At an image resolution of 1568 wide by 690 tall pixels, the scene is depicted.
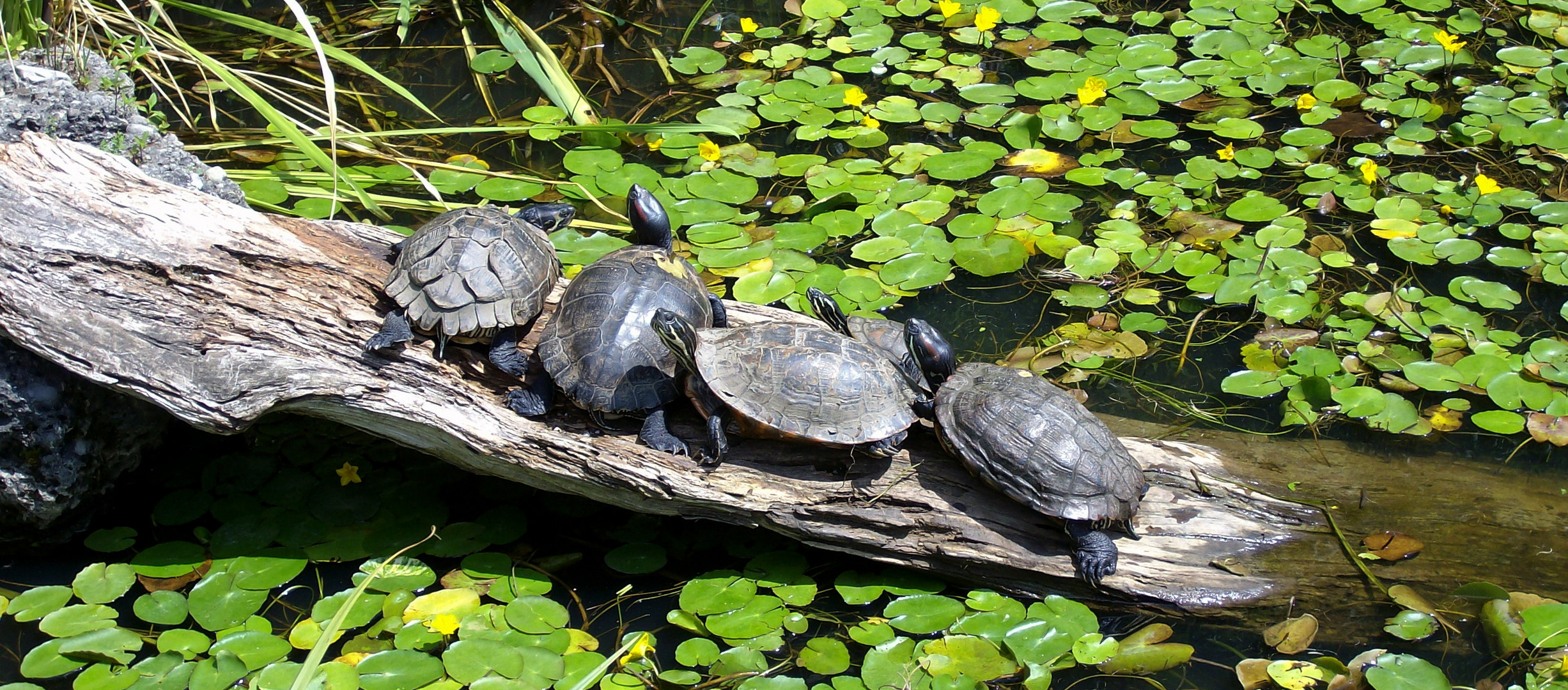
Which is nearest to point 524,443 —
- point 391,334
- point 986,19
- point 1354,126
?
point 391,334

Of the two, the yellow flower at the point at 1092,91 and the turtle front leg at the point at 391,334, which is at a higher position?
the turtle front leg at the point at 391,334

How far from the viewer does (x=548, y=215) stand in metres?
3.85

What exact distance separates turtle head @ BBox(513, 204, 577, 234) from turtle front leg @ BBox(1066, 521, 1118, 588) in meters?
2.13

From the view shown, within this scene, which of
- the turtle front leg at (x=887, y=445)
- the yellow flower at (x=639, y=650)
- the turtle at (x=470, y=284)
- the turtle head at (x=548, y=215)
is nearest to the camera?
the yellow flower at (x=639, y=650)

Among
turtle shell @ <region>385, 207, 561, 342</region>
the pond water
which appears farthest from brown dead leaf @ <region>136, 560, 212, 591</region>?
turtle shell @ <region>385, 207, 561, 342</region>

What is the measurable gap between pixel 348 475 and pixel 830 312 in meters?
1.60

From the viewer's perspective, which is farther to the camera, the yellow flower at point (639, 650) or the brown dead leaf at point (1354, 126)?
the brown dead leaf at point (1354, 126)

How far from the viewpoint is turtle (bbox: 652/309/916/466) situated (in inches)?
111

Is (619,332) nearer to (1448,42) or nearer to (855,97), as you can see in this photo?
(855,97)

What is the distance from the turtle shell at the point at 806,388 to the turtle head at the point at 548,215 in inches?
46.3

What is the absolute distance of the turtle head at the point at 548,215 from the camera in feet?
12.6

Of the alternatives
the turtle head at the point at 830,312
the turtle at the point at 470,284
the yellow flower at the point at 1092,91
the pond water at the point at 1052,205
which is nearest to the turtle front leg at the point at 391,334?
the turtle at the point at 470,284

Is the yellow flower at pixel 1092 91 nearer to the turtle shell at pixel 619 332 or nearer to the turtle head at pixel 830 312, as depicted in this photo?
the turtle head at pixel 830 312

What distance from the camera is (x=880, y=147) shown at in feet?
15.2
